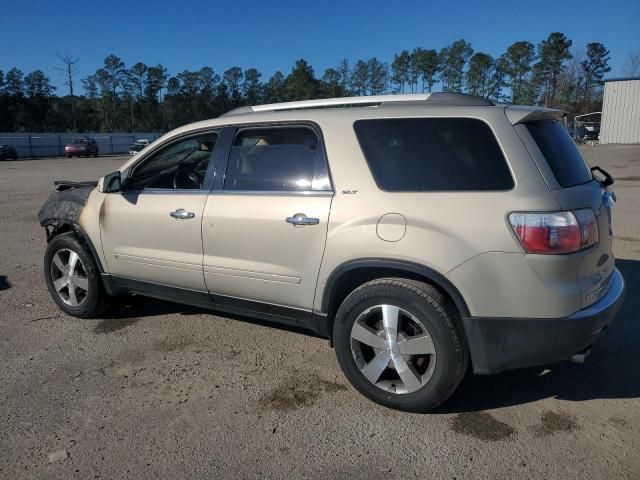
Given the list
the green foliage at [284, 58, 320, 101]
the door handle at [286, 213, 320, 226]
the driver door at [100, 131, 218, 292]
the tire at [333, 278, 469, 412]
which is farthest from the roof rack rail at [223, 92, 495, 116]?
the green foliage at [284, 58, 320, 101]

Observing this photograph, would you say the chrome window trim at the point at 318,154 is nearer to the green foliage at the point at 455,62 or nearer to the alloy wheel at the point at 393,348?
the alloy wheel at the point at 393,348

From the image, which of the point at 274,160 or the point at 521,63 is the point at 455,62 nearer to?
the point at 521,63

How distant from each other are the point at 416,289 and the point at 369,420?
2.74ft

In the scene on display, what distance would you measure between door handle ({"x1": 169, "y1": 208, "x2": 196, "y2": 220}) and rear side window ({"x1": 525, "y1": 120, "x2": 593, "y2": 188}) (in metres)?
2.38

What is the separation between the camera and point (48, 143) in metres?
49.4

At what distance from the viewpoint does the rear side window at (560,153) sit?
10.0ft

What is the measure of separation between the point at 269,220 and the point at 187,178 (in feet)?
3.92

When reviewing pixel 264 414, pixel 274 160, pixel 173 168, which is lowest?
pixel 264 414

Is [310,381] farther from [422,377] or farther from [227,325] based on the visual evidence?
[227,325]

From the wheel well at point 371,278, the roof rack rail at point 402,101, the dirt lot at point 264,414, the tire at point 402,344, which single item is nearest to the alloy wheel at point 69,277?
the dirt lot at point 264,414

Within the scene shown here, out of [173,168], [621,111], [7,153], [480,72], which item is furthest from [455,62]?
[173,168]

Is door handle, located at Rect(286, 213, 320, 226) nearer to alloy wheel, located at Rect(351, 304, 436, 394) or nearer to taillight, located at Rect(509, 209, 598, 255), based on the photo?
alloy wheel, located at Rect(351, 304, 436, 394)

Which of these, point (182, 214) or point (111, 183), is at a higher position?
point (111, 183)

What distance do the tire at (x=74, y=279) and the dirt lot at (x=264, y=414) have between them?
0.68ft
